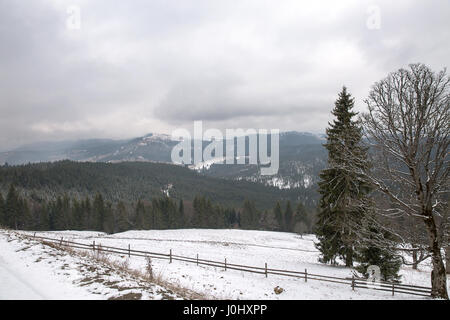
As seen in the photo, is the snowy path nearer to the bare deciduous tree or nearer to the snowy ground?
the snowy ground

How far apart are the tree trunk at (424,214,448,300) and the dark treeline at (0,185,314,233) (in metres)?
73.2

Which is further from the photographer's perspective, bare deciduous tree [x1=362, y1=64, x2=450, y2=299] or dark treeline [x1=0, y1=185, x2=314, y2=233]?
dark treeline [x1=0, y1=185, x2=314, y2=233]

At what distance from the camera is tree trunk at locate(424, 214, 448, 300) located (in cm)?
966

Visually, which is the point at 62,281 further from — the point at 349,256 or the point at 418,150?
the point at 349,256

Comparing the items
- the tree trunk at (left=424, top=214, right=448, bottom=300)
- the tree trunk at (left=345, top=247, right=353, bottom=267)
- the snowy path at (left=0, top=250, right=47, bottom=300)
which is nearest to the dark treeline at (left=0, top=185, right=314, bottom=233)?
the tree trunk at (left=345, top=247, right=353, bottom=267)

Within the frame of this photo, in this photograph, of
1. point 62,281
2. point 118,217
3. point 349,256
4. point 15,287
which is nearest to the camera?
point 15,287

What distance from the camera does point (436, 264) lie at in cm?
983

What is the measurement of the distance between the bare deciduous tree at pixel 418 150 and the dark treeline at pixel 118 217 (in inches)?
2920

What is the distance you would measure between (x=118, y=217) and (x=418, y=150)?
89871 millimetres

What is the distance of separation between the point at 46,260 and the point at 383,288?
19.2 m

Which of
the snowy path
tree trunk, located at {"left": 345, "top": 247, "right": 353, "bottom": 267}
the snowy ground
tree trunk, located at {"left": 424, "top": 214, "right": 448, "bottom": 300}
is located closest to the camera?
the snowy path

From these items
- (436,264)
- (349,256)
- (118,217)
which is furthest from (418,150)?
(118,217)
